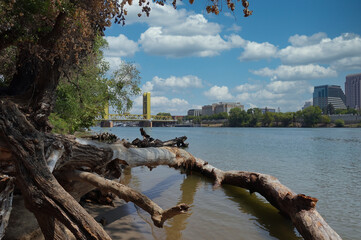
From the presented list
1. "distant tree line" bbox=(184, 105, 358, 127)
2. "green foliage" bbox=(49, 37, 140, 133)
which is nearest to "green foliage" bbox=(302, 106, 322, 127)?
"distant tree line" bbox=(184, 105, 358, 127)

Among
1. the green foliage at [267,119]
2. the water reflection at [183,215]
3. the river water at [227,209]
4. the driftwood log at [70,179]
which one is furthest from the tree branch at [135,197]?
the green foliage at [267,119]

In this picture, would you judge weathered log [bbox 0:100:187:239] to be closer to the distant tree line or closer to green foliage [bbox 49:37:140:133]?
green foliage [bbox 49:37:140:133]

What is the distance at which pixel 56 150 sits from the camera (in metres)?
4.46

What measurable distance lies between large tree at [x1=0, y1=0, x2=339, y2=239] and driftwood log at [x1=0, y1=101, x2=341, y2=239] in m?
0.01

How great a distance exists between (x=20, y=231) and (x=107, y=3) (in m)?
4.83

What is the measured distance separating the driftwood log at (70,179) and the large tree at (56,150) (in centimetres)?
1

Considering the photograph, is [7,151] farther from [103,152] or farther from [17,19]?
[17,19]

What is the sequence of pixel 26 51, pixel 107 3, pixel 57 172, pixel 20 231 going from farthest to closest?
1. pixel 26 51
2. pixel 107 3
3. pixel 57 172
4. pixel 20 231

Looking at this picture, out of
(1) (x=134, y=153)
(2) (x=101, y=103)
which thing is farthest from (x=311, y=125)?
(1) (x=134, y=153)

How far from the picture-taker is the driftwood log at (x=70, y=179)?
329 cm

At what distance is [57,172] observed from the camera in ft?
16.8

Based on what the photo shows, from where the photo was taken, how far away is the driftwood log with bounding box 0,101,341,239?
10.8 feet

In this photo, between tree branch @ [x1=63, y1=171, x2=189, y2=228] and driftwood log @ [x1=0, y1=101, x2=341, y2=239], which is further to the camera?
tree branch @ [x1=63, y1=171, x2=189, y2=228]

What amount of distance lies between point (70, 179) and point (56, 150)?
868mm
